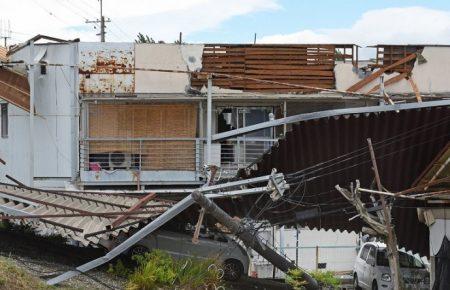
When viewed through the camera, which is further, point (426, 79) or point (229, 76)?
point (426, 79)

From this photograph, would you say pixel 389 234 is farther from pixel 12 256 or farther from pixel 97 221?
pixel 12 256

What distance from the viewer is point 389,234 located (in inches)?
482

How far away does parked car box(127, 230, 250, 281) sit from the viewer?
16342mm

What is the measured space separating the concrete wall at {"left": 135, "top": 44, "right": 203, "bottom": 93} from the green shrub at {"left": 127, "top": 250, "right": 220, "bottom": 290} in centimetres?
1097

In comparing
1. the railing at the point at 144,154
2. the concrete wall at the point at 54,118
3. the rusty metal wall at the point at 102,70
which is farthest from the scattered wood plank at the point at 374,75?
the concrete wall at the point at 54,118

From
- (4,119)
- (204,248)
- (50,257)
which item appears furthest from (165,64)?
(50,257)

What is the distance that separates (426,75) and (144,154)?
33.0 feet

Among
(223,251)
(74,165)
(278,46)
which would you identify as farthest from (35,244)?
(278,46)

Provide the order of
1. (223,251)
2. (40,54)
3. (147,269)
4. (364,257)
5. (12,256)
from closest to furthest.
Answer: (147,269)
(12,256)
(223,251)
(364,257)
(40,54)

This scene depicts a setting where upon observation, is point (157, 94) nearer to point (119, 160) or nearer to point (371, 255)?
point (119, 160)

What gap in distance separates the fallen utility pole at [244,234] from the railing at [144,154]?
871 cm

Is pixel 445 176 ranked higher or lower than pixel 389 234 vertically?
higher

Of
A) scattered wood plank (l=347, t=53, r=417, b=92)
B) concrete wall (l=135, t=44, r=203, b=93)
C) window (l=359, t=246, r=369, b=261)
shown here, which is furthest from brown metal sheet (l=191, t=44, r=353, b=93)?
window (l=359, t=246, r=369, b=261)

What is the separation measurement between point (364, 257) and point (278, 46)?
7609mm
